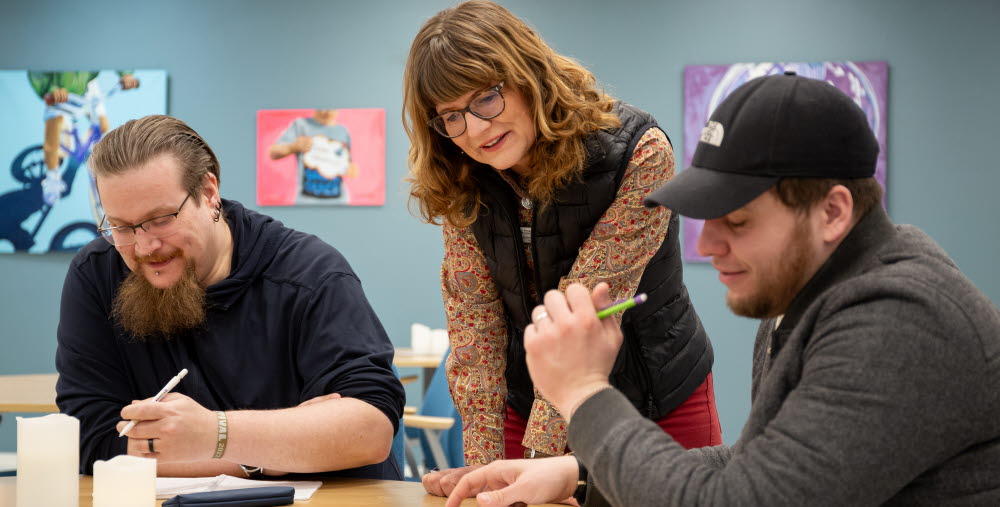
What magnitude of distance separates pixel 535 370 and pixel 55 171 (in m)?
5.53

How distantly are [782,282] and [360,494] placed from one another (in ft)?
2.73

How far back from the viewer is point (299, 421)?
5.75 ft

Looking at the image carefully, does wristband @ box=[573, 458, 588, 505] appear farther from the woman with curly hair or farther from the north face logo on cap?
the north face logo on cap

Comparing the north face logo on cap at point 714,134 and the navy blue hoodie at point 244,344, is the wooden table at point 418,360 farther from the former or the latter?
the north face logo on cap at point 714,134

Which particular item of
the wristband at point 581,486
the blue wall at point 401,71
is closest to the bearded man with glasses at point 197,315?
the wristband at point 581,486

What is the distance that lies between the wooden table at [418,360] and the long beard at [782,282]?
3194mm

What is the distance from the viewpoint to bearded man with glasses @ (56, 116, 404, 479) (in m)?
1.91

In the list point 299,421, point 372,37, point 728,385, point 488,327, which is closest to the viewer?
point 299,421

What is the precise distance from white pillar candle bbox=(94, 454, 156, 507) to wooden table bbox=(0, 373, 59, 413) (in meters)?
1.98

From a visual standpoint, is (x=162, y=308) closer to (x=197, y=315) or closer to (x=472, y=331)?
(x=197, y=315)

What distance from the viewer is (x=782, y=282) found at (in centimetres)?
120

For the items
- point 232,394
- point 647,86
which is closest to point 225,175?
point 647,86

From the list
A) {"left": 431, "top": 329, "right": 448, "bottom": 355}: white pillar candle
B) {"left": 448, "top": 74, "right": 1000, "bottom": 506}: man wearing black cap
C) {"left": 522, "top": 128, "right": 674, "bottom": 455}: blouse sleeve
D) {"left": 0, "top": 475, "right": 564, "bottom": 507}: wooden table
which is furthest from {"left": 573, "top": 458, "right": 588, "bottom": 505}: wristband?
{"left": 431, "top": 329, "right": 448, "bottom": 355}: white pillar candle

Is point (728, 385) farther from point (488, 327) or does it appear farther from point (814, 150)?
point (814, 150)
